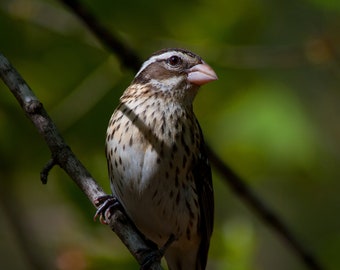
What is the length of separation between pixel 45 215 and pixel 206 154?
2141 millimetres

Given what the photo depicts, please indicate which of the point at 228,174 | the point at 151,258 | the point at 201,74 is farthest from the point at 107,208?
the point at 201,74

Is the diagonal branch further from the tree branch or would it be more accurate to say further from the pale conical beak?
the tree branch

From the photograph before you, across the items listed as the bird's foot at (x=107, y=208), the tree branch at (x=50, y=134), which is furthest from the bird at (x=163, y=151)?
the tree branch at (x=50, y=134)

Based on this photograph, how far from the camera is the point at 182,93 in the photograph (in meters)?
5.08

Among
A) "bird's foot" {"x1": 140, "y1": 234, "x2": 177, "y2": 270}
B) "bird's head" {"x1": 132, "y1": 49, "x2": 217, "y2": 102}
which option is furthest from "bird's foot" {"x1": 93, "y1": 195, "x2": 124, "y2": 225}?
"bird's head" {"x1": 132, "y1": 49, "x2": 217, "y2": 102}

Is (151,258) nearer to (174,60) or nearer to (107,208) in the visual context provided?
(107,208)

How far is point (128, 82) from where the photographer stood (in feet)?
17.5

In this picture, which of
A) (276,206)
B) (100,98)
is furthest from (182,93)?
(276,206)

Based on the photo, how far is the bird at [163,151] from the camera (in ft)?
16.0

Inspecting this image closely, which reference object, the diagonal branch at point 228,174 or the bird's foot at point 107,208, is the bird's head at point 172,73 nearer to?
the diagonal branch at point 228,174

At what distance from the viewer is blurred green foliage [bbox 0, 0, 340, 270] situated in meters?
5.03

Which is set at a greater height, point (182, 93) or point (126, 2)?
point (126, 2)

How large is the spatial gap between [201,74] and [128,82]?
0.59 metres

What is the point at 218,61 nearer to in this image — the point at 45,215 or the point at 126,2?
the point at 126,2
